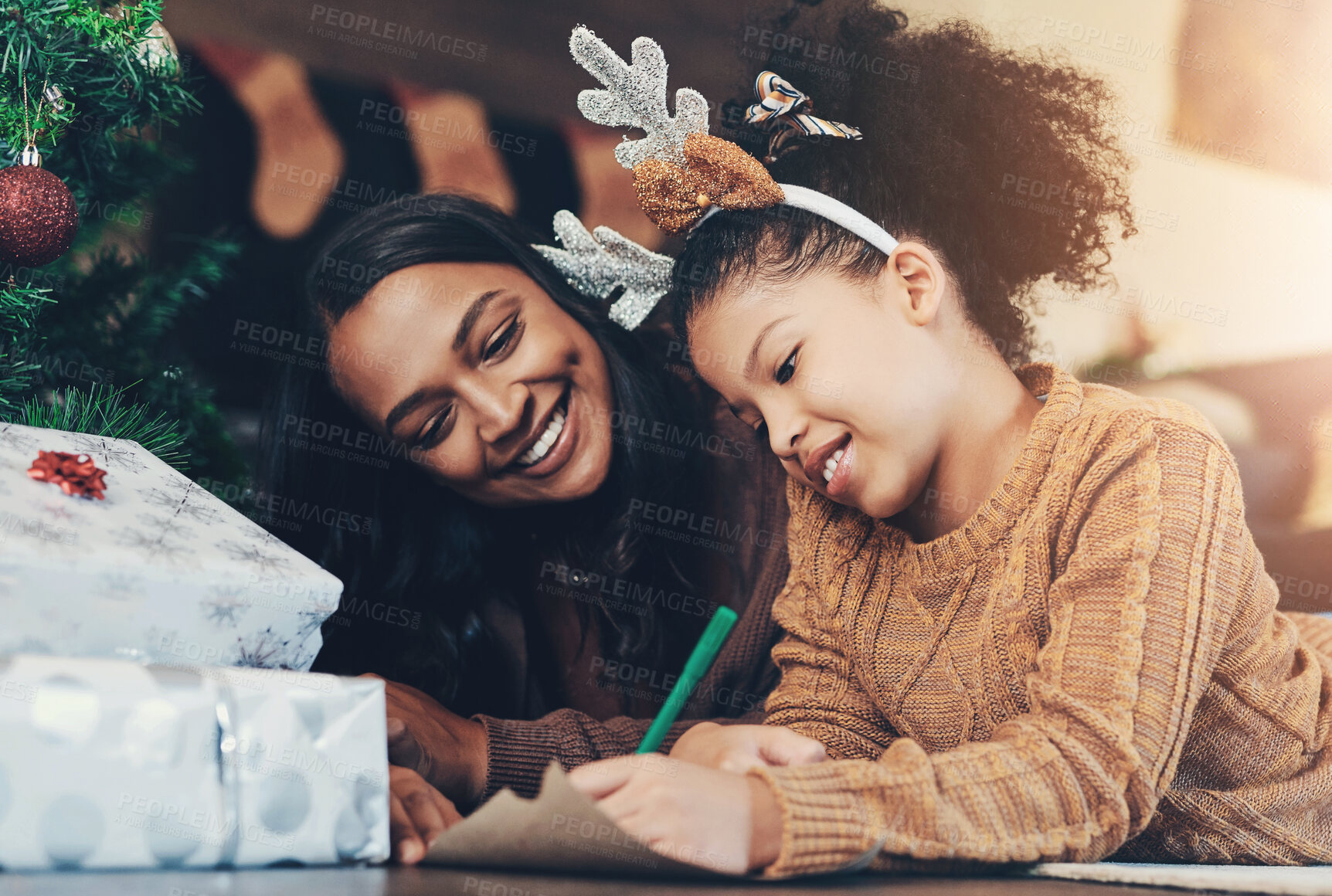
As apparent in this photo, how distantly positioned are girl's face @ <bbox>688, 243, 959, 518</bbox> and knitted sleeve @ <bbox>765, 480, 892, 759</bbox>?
0.33 ft

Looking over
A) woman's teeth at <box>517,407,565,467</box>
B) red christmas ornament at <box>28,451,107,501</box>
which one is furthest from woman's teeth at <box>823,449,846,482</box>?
red christmas ornament at <box>28,451,107,501</box>

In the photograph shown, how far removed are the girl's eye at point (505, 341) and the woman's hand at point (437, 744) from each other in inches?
17.5

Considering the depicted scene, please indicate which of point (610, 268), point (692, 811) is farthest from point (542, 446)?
point (692, 811)

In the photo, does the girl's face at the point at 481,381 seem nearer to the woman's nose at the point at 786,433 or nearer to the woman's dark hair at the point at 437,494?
the woman's dark hair at the point at 437,494

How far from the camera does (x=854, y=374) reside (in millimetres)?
1088

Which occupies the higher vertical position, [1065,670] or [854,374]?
[854,374]

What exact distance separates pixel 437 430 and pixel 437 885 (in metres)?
0.68

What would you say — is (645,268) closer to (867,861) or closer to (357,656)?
(357,656)

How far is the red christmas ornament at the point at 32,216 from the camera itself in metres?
0.97

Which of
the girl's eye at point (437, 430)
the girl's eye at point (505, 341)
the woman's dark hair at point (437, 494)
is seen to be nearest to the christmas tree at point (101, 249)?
the woman's dark hair at point (437, 494)

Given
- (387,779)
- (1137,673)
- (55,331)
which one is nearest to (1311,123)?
(1137,673)

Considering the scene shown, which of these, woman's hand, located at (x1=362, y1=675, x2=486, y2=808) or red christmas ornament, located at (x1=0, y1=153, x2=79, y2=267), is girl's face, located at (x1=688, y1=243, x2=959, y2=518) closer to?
woman's hand, located at (x1=362, y1=675, x2=486, y2=808)

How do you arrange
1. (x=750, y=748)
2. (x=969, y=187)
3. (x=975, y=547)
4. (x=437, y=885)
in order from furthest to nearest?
(x=969, y=187), (x=975, y=547), (x=750, y=748), (x=437, y=885)

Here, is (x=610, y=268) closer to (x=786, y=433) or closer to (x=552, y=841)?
(x=786, y=433)
